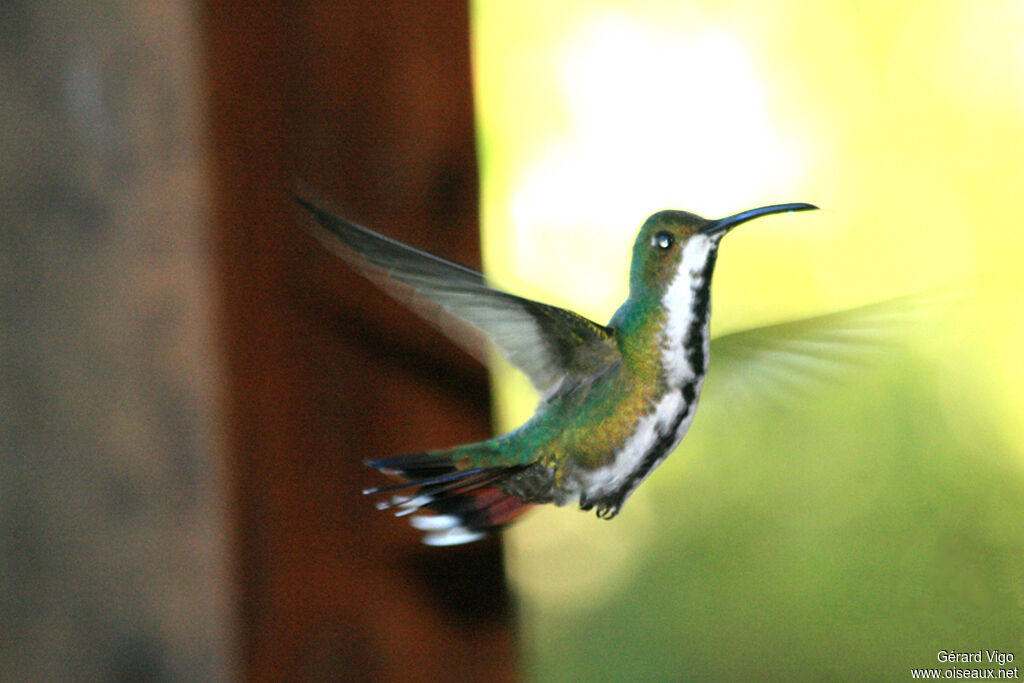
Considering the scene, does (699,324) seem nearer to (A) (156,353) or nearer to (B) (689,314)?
(B) (689,314)

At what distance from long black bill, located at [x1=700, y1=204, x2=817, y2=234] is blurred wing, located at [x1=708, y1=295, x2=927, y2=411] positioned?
10cm

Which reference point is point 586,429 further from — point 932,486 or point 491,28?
point 932,486

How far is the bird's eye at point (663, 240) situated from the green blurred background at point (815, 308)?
2.21 feet

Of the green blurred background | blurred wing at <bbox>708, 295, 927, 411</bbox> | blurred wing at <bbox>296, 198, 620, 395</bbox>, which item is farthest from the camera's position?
the green blurred background

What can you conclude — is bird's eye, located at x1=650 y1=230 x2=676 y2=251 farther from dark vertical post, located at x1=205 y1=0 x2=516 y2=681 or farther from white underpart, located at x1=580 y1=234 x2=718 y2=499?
Answer: dark vertical post, located at x1=205 y1=0 x2=516 y2=681

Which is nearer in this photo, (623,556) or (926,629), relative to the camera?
(926,629)

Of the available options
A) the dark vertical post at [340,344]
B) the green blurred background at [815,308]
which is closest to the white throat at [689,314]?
the dark vertical post at [340,344]

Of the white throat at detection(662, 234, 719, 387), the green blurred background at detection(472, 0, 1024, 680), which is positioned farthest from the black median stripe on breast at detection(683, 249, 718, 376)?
the green blurred background at detection(472, 0, 1024, 680)

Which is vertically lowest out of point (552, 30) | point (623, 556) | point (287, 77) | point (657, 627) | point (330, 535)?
point (657, 627)

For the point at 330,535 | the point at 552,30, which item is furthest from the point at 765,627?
the point at 330,535

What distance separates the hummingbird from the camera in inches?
14.9

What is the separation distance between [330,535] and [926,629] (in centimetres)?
100

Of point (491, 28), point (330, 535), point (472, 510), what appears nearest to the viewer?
point (472, 510)

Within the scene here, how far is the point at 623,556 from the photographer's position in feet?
4.44
